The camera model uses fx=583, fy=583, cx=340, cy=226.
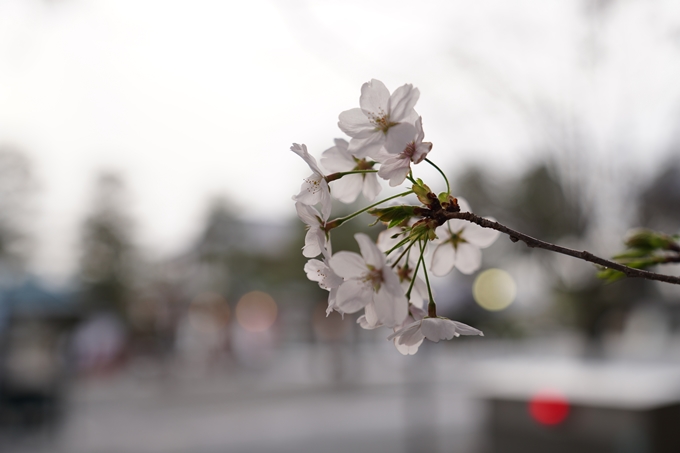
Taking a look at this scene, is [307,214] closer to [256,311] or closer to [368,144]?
[368,144]

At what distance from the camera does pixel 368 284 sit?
62 cm

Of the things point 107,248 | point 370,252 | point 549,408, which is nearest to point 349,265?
point 370,252

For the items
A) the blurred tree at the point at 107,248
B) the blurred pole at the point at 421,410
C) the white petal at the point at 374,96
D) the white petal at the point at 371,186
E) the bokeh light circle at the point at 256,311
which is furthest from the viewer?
Result: the blurred tree at the point at 107,248

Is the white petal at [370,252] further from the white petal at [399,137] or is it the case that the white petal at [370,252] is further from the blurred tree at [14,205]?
the blurred tree at [14,205]

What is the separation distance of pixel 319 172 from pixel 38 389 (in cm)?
808

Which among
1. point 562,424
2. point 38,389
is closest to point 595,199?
point 562,424

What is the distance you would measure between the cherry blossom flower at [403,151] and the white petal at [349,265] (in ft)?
0.33

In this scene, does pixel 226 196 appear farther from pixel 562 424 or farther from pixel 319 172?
pixel 319 172

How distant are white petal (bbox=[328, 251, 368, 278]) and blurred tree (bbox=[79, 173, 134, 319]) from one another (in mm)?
24638

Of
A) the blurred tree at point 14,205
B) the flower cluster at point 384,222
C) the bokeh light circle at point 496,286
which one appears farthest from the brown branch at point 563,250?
the blurred tree at point 14,205

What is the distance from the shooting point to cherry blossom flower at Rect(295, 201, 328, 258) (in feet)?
2.21

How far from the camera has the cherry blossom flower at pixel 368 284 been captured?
2.00 ft

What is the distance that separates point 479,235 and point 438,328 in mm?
252

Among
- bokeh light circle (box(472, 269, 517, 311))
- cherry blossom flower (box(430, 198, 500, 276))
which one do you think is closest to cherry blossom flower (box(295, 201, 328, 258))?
cherry blossom flower (box(430, 198, 500, 276))
